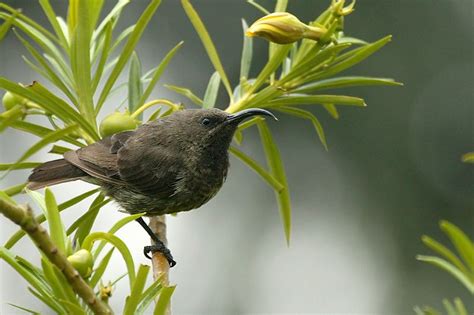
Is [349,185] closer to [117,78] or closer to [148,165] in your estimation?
[148,165]

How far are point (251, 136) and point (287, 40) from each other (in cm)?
642

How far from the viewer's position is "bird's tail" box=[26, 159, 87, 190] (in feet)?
Answer: 9.75

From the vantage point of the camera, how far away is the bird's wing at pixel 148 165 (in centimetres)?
324

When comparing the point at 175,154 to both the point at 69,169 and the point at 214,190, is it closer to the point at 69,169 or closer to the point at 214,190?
the point at 214,190

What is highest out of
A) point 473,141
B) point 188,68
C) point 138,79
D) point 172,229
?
point 188,68

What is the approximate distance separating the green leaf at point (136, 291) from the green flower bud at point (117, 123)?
43.5 inches

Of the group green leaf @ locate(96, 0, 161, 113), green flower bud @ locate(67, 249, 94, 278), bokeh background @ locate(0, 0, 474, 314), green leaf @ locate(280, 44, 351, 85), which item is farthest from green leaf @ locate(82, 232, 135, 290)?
bokeh background @ locate(0, 0, 474, 314)

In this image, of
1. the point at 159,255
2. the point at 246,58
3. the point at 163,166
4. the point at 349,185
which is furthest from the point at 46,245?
the point at 349,185

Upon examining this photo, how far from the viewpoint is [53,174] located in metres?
3.10

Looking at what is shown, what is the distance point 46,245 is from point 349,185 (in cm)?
733

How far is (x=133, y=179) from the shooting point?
327cm

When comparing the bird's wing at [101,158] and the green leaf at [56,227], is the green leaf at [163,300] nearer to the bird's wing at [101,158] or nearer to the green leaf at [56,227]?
the green leaf at [56,227]

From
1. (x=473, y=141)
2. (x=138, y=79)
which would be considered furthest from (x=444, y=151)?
(x=138, y=79)

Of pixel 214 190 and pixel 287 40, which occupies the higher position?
pixel 287 40
